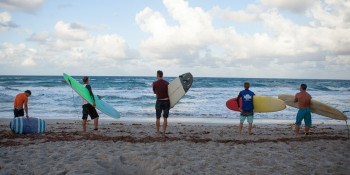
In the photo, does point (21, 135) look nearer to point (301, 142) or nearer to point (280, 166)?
point (280, 166)

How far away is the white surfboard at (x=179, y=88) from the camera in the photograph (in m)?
8.32

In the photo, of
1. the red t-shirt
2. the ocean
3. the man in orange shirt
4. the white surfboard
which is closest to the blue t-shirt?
the white surfboard

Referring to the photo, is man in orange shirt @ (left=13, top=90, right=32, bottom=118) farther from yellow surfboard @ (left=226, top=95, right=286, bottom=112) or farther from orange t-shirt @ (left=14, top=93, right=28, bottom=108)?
yellow surfboard @ (left=226, top=95, right=286, bottom=112)

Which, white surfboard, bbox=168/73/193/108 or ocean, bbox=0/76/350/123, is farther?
ocean, bbox=0/76/350/123

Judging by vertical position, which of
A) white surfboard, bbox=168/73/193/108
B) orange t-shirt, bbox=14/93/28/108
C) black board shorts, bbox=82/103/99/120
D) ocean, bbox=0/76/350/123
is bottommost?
ocean, bbox=0/76/350/123

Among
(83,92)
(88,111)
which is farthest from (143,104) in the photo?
(83,92)

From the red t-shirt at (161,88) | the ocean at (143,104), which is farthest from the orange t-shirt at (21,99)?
the ocean at (143,104)

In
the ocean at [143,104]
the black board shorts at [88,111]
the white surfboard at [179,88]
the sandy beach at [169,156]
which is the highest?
the white surfboard at [179,88]

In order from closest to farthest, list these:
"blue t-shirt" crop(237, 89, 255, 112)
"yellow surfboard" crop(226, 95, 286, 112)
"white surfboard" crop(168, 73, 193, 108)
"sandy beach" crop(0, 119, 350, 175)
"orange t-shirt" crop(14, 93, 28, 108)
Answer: "sandy beach" crop(0, 119, 350, 175) < "blue t-shirt" crop(237, 89, 255, 112) < "orange t-shirt" crop(14, 93, 28, 108) < "white surfboard" crop(168, 73, 193, 108) < "yellow surfboard" crop(226, 95, 286, 112)

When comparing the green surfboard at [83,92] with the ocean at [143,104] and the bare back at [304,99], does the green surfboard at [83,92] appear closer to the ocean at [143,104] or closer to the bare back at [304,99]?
the ocean at [143,104]

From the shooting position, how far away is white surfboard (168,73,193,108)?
8320mm

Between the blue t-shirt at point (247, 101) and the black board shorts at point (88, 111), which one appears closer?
the black board shorts at point (88, 111)

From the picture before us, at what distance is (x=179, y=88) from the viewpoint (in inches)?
342

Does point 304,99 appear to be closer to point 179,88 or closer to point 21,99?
point 179,88
